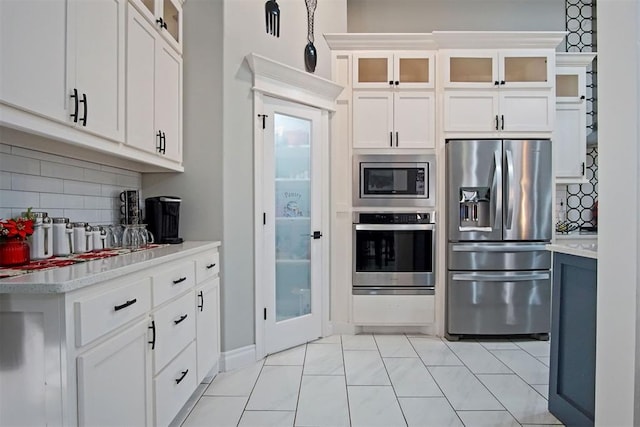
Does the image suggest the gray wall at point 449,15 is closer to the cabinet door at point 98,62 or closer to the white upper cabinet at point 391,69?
the white upper cabinet at point 391,69

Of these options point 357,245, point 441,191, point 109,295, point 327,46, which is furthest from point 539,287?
point 109,295

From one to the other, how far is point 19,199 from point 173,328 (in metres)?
0.90

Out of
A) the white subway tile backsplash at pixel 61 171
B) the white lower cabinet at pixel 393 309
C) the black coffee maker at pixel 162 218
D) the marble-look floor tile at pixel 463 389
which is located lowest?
the marble-look floor tile at pixel 463 389

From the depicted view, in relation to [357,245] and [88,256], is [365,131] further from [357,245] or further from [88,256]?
[88,256]

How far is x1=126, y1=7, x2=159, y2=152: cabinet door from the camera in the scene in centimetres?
199

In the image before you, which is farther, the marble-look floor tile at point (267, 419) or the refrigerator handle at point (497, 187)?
the refrigerator handle at point (497, 187)

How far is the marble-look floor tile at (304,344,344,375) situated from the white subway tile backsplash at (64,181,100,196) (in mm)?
1803

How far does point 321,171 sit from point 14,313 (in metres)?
2.51

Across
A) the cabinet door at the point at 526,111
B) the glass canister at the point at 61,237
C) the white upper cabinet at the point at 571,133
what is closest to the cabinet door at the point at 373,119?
the cabinet door at the point at 526,111

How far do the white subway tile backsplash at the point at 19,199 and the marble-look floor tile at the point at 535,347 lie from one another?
11.6 ft

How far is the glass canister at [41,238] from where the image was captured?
1631 millimetres

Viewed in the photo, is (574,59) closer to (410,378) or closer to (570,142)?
(570,142)

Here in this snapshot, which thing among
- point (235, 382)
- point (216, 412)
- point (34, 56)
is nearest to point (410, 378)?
point (235, 382)

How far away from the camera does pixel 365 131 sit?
3.54 meters
